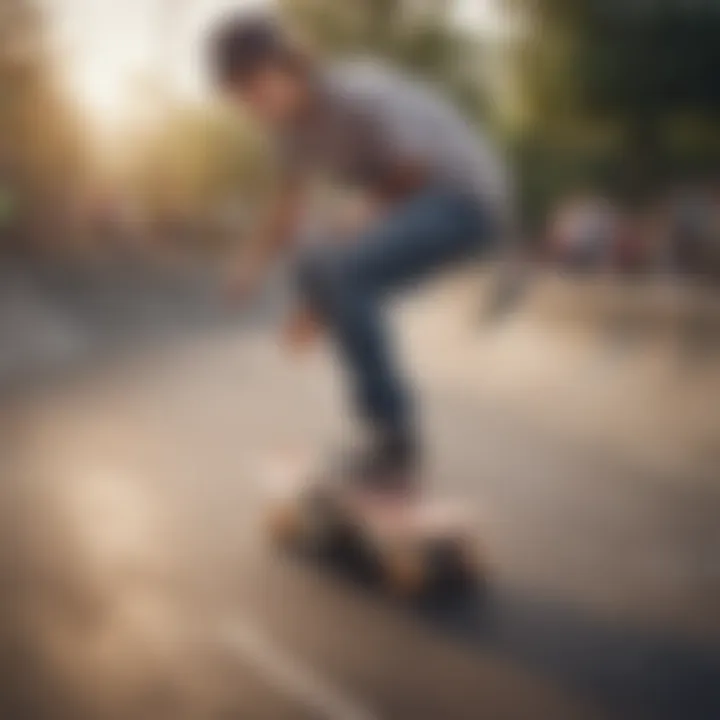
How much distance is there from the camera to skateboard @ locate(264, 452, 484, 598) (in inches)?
40.8

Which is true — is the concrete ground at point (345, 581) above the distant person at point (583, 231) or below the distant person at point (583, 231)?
below

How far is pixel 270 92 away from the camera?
1014 millimetres

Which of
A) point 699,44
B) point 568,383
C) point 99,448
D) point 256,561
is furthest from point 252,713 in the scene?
point 699,44

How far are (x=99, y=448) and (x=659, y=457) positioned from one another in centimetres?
47

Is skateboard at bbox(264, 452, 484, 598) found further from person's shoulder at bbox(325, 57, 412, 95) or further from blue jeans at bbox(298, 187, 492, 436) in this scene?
person's shoulder at bbox(325, 57, 412, 95)

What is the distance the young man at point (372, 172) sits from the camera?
1.01m

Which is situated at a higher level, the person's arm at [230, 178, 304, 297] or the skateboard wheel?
the person's arm at [230, 178, 304, 297]

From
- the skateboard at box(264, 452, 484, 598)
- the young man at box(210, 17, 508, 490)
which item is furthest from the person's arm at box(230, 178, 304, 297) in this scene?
the skateboard at box(264, 452, 484, 598)

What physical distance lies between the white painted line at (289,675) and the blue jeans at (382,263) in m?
0.22

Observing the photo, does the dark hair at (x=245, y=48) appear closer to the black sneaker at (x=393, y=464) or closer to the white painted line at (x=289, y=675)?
the black sneaker at (x=393, y=464)

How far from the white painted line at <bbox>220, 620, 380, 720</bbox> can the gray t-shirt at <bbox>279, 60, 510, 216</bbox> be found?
14.9 inches

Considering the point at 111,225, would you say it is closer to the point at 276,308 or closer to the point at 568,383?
the point at 276,308

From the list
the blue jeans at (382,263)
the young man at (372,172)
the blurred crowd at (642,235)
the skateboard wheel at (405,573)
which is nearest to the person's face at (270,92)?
the young man at (372,172)

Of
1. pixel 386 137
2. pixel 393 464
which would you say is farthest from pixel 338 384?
pixel 386 137
